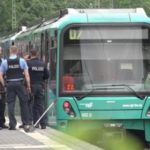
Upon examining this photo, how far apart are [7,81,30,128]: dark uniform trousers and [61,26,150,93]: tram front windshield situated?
3.20 feet

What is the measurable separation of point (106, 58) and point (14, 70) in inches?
86.7

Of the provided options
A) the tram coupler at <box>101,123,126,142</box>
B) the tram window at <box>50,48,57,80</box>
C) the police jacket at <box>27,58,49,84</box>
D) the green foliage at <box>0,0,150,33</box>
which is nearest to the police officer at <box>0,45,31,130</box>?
the police jacket at <box>27,58,49,84</box>

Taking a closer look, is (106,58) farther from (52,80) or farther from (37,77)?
(37,77)

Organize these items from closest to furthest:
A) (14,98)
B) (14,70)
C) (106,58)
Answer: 1. (14,70)
2. (14,98)
3. (106,58)

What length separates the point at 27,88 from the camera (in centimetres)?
1388

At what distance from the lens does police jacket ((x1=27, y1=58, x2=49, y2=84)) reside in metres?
14.5

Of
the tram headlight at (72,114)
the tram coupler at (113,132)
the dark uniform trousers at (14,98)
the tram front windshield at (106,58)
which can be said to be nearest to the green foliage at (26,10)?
the tram front windshield at (106,58)

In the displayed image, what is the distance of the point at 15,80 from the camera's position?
13.7 m

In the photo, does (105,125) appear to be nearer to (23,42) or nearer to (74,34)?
(74,34)

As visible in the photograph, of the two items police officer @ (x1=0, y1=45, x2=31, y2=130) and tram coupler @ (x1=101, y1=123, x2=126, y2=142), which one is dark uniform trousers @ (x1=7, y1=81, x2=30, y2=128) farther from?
tram coupler @ (x1=101, y1=123, x2=126, y2=142)

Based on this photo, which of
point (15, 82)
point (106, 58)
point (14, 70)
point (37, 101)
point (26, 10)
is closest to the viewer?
point (14, 70)

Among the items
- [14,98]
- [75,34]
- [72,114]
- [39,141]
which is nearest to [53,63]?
[75,34]

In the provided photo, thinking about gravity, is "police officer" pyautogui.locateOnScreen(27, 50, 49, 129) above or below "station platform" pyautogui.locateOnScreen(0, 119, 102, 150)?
above

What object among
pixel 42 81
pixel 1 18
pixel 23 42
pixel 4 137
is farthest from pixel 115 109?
pixel 1 18
